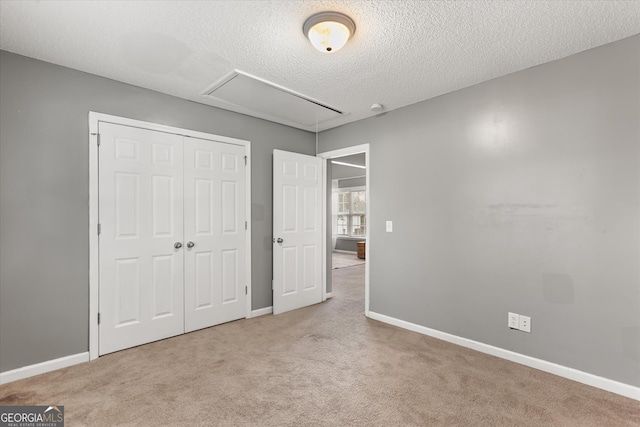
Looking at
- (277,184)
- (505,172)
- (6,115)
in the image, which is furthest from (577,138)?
(6,115)

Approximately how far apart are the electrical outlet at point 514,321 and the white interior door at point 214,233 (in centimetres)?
279

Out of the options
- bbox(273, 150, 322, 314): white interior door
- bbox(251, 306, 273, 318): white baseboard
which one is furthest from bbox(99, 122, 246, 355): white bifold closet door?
bbox(273, 150, 322, 314): white interior door

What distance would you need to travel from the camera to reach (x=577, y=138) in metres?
2.32

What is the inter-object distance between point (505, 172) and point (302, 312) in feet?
9.18

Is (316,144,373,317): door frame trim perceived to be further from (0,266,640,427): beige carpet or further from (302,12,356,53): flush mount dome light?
(302,12,356,53): flush mount dome light

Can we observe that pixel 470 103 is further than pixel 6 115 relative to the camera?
Yes

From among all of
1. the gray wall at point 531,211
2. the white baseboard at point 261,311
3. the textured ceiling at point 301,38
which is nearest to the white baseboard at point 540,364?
the gray wall at point 531,211

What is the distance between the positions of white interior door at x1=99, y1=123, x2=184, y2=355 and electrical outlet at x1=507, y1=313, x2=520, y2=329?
10.4ft

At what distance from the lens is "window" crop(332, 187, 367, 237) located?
9734 mm

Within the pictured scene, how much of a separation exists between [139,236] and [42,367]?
3.99 feet

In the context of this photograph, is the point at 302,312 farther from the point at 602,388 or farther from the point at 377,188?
the point at 602,388

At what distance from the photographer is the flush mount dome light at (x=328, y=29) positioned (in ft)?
6.17

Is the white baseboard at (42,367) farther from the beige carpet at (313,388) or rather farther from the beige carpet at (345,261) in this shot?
the beige carpet at (345,261)

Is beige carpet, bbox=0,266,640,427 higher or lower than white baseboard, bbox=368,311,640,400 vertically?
lower
